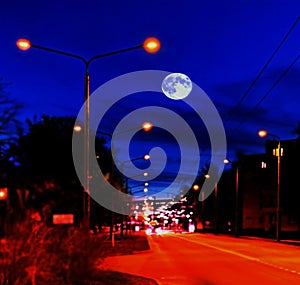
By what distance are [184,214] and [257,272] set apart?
6381 inches

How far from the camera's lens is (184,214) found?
184 meters

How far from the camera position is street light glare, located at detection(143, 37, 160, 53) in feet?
53.8

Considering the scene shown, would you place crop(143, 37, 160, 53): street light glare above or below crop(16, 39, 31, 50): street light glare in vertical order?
below

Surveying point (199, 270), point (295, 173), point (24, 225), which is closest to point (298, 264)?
point (199, 270)

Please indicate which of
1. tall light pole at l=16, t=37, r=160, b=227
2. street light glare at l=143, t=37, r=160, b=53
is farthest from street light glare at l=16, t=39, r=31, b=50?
street light glare at l=143, t=37, r=160, b=53

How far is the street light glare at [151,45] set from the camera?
16.4 meters

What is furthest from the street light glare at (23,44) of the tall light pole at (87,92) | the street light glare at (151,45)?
the street light glare at (151,45)

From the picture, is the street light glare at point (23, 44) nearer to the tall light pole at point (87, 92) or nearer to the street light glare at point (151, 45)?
the tall light pole at point (87, 92)

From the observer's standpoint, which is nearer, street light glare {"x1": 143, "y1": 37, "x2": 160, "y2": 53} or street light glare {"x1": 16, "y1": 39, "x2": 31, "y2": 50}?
street light glare {"x1": 143, "y1": 37, "x2": 160, "y2": 53}

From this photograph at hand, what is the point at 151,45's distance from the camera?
53.8ft

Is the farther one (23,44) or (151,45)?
(23,44)

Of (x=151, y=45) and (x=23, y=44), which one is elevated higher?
(x=23, y=44)

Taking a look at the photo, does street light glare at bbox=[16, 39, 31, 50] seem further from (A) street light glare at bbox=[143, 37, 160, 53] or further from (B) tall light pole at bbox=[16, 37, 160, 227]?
(A) street light glare at bbox=[143, 37, 160, 53]

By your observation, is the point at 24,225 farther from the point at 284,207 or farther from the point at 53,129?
the point at 284,207
